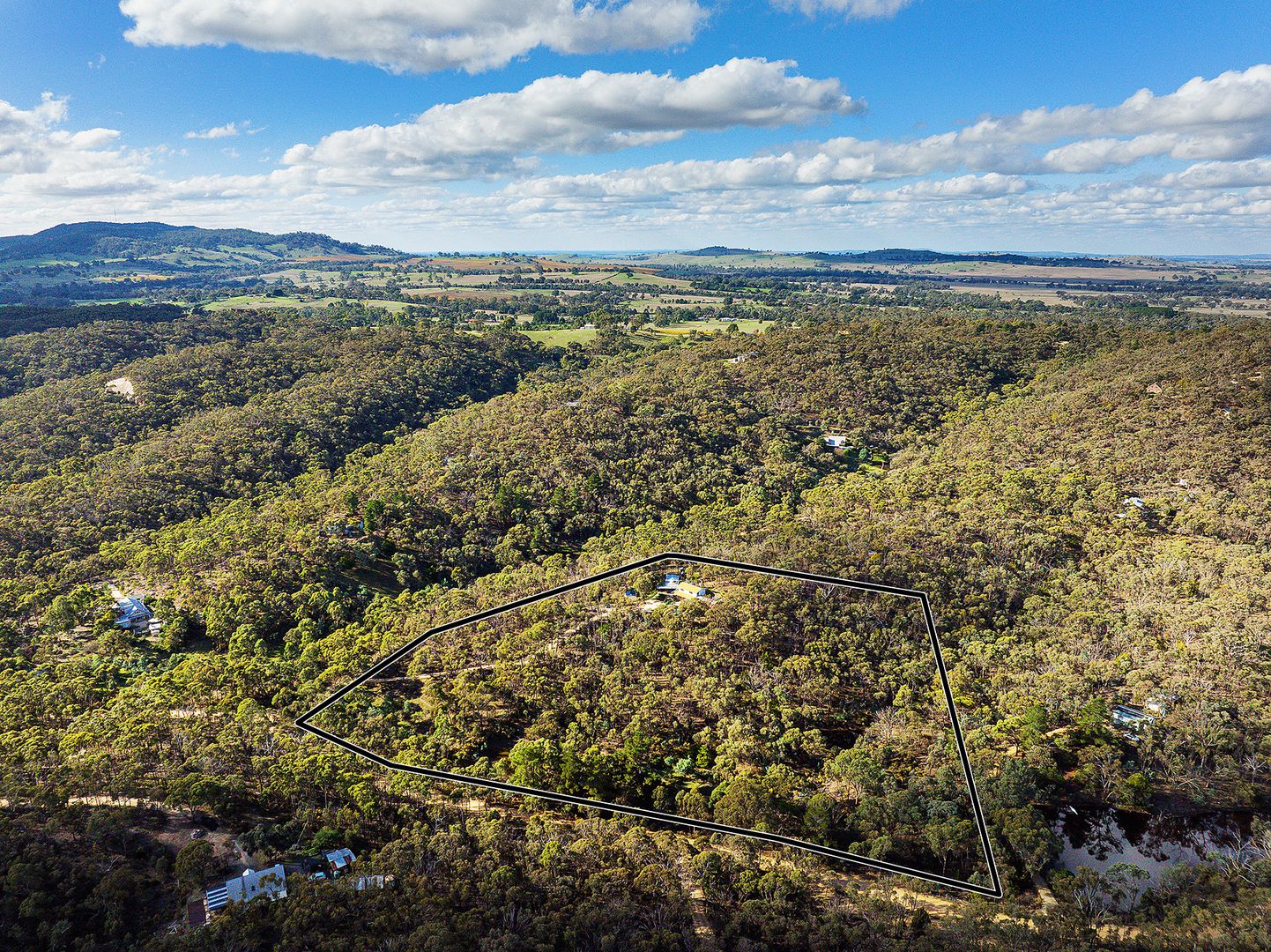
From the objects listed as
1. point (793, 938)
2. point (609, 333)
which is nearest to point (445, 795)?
point (793, 938)

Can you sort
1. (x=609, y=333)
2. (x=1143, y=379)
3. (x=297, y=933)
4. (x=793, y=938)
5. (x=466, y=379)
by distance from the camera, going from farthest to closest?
(x=609, y=333) → (x=466, y=379) → (x=1143, y=379) → (x=793, y=938) → (x=297, y=933)

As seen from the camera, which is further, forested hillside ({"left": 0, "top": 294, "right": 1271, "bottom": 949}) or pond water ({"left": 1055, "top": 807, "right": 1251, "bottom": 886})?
pond water ({"left": 1055, "top": 807, "right": 1251, "bottom": 886})

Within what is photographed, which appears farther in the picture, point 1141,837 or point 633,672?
point 633,672

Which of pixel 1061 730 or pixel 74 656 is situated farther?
pixel 74 656

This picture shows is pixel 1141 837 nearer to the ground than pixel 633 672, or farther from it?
nearer to the ground

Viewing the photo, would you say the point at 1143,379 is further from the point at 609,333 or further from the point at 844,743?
the point at 609,333
